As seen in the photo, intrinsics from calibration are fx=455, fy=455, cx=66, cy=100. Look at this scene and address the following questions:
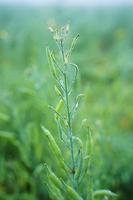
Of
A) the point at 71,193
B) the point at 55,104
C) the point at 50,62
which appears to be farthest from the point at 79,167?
the point at 55,104

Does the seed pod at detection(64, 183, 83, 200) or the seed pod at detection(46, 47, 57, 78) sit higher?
the seed pod at detection(46, 47, 57, 78)

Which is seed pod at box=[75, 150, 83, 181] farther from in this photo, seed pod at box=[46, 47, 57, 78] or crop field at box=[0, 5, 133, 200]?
seed pod at box=[46, 47, 57, 78]

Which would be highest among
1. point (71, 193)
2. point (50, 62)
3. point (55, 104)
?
point (50, 62)

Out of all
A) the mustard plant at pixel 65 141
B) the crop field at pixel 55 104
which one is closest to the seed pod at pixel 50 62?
the mustard plant at pixel 65 141

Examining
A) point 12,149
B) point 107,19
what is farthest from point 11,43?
point 12,149

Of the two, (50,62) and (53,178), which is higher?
(50,62)

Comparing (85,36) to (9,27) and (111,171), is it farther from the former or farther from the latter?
(111,171)

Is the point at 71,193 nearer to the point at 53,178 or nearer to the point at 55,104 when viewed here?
the point at 53,178

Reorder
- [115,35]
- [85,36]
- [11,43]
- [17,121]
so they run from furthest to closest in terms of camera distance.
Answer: [115,35] < [85,36] < [11,43] < [17,121]

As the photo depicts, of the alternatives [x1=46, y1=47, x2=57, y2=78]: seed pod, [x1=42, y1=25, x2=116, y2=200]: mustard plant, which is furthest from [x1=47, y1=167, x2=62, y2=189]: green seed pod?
[x1=46, y1=47, x2=57, y2=78]: seed pod
